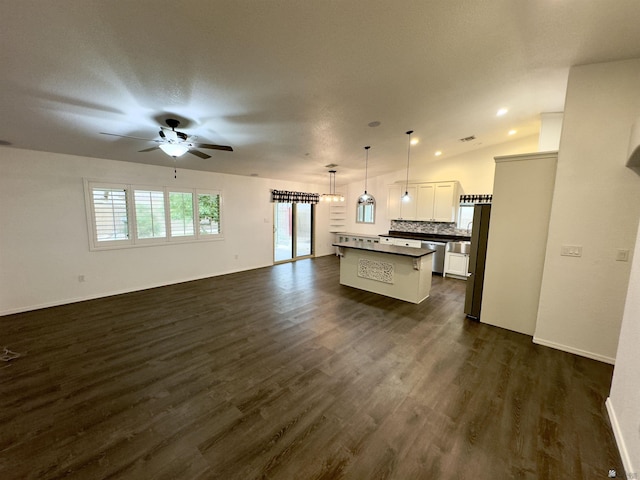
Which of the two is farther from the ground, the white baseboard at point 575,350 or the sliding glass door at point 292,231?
the sliding glass door at point 292,231

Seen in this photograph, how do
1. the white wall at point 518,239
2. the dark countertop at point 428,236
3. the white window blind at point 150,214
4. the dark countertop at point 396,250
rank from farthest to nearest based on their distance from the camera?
1. the dark countertop at point 428,236
2. the white window blind at point 150,214
3. the dark countertop at point 396,250
4. the white wall at point 518,239

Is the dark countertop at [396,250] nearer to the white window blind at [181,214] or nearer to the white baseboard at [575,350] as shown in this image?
the white baseboard at [575,350]

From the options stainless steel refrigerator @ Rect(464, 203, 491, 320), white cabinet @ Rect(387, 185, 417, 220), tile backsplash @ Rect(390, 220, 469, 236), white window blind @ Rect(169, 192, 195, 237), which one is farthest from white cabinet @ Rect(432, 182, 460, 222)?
white window blind @ Rect(169, 192, 195, 237)

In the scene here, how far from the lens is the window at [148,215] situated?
170 inches

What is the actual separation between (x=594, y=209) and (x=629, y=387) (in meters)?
1.81

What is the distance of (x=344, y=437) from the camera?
1.73 m

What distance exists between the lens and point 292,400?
2070 mm

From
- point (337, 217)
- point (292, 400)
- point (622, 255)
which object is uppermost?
point (337, 217)

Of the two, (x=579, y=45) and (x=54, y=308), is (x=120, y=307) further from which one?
(x=579, y=45)

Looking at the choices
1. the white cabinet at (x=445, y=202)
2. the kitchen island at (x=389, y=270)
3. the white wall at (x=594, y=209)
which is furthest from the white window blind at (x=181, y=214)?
the white wall at (x=594, y=209)

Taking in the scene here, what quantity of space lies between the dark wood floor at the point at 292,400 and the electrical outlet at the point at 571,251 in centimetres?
112

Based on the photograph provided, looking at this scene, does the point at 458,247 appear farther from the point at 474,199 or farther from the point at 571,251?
the point at 571,251

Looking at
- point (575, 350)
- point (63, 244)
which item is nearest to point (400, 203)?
point (575, 350)

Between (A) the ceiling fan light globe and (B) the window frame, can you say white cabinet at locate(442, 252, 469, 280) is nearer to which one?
(A) the ceiling fan light globe
